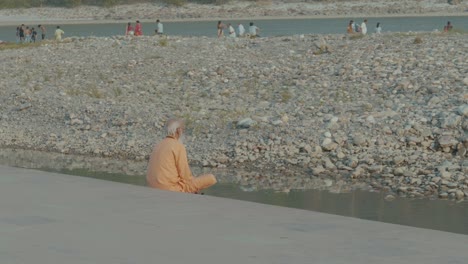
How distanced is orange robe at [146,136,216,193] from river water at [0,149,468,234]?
9.09 feet

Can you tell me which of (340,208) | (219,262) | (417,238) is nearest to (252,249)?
(219,262)

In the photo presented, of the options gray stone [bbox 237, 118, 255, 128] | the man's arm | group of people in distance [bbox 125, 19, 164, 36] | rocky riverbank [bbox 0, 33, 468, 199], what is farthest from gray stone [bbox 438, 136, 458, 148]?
group of people in distance [bbox 125, 19, 164, 36]

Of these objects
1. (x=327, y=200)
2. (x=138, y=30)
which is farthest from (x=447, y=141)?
(x=138, y=30)

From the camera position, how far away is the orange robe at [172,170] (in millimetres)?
10242

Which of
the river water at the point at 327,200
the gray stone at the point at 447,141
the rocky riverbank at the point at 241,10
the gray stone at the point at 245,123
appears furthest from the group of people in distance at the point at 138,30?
the rocky riverbank at the point at 241,10

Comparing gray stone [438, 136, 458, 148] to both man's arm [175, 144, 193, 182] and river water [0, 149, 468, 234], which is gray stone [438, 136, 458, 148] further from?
man's arm [175, 144, 193, 182]

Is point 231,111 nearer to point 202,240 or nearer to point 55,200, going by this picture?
point 55,200

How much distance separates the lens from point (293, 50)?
25672 mm

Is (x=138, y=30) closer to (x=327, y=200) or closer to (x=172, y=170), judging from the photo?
(x=327, y=200)

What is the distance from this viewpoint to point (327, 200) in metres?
13.6

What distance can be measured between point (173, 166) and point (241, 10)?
76183 mm

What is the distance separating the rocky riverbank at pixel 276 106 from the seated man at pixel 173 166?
13.9 feet

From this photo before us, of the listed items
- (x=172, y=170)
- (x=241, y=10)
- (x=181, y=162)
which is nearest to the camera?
(x=181, y=162)

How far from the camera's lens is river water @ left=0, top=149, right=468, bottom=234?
12227 mm
